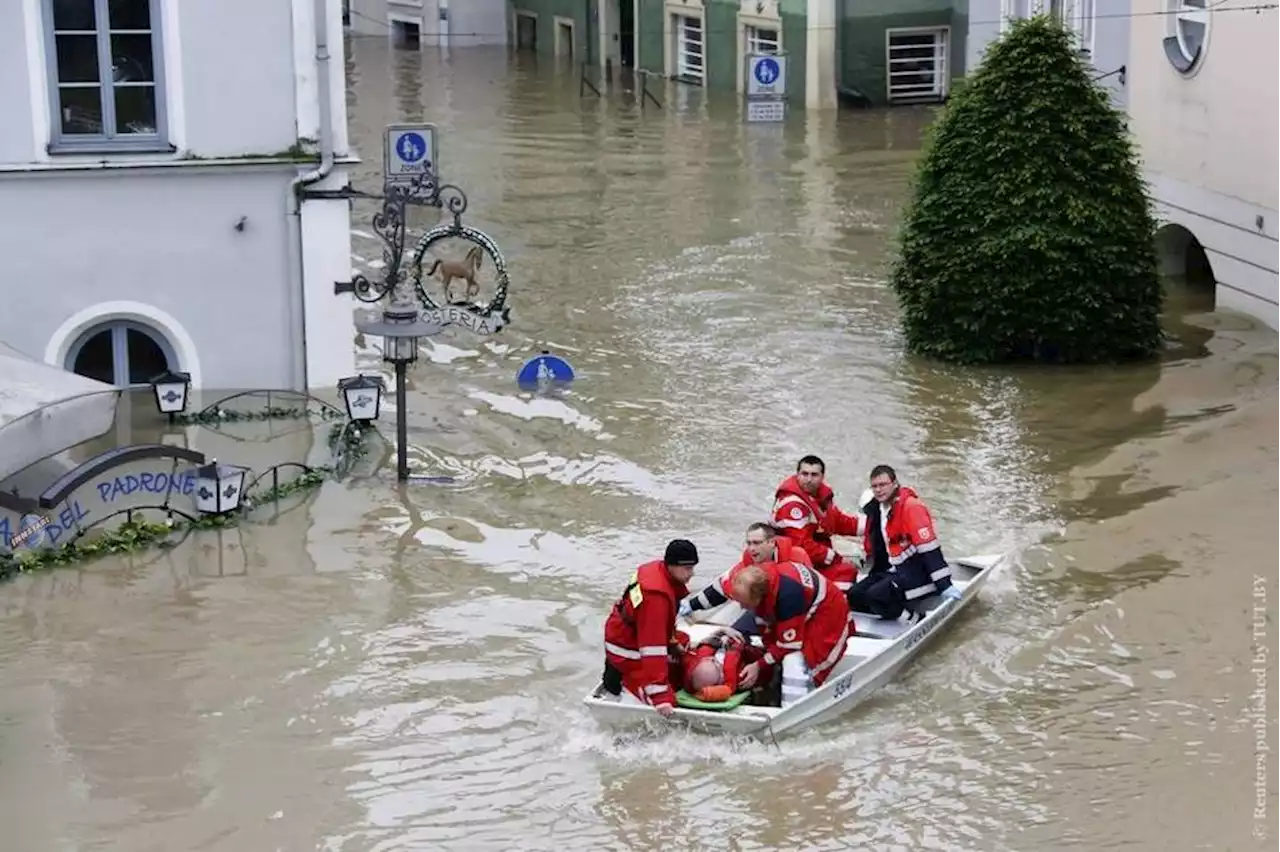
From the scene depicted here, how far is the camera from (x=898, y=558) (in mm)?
14516

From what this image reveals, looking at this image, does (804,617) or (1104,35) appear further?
(1104,35)

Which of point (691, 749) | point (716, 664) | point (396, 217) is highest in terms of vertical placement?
point (396, 217)

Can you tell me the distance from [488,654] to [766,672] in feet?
7.17

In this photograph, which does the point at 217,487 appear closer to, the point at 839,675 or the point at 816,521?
the point at 816,521

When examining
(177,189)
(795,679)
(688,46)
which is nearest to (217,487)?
(177,189)

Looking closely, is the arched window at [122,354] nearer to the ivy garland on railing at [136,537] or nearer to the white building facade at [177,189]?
the white building facade at [177,189]

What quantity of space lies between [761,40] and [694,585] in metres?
31.8

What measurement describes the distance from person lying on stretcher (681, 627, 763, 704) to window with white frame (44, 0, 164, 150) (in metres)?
9.16

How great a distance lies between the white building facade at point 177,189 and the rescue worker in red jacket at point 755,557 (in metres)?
7.64

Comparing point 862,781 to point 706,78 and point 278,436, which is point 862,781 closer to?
point 278,436

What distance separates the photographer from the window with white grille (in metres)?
43.7

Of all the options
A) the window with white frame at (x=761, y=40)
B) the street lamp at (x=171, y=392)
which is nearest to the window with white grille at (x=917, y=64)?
the window with white frame at (x=761, y=40)

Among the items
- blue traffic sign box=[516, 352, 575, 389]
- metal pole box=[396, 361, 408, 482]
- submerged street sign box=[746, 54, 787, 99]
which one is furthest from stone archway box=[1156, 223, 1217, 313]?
metal pole box=[396, 361, 408, 482]

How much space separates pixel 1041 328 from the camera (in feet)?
69.9
